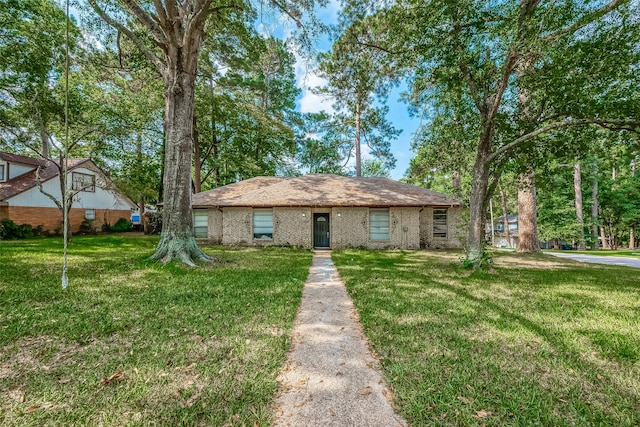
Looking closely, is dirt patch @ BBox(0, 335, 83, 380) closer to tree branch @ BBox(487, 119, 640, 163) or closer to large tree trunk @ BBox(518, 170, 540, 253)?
tree branch @ BBox(487, 119, 640, 163)

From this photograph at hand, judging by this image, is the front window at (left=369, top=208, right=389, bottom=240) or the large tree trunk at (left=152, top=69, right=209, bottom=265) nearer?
the large tree trunk at (left=152, top=69, right=209, bottom=265)

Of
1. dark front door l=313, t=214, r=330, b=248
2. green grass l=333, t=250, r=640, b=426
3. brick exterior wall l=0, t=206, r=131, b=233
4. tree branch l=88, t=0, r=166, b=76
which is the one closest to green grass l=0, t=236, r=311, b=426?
green grass l=333, t=250, r=640, b=426

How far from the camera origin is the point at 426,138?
12.1 meters

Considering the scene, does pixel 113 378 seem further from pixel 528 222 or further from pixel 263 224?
pixel 528 222

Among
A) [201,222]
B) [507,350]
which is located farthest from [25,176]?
[507,350]

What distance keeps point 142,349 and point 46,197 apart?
2244 centimetres

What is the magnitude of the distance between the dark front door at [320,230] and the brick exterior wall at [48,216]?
59.8ft

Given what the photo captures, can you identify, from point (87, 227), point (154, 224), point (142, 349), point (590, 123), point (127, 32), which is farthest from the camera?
point (154, 224)

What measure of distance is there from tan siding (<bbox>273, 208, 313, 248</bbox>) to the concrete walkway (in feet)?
31.0

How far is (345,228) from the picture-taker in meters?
13.7

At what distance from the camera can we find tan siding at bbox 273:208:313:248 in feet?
45.1

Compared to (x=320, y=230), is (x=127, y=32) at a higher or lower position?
higher

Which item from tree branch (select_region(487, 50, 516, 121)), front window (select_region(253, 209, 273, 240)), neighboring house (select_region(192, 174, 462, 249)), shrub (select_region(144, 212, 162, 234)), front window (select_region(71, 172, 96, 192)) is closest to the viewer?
tree branch (select_region(487, 50, 516, 121))

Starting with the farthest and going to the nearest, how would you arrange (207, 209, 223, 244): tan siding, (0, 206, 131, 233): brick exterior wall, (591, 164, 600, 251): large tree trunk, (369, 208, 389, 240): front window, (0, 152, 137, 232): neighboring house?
(591, 164, 600, 251): large tree trunk < (0, 152, 137, 232): neighboring house < (0, 206, 131, 233): brick exterior wall < (207, 209, 223, 244): tan siding < (369, 208, 389, 240): front window
